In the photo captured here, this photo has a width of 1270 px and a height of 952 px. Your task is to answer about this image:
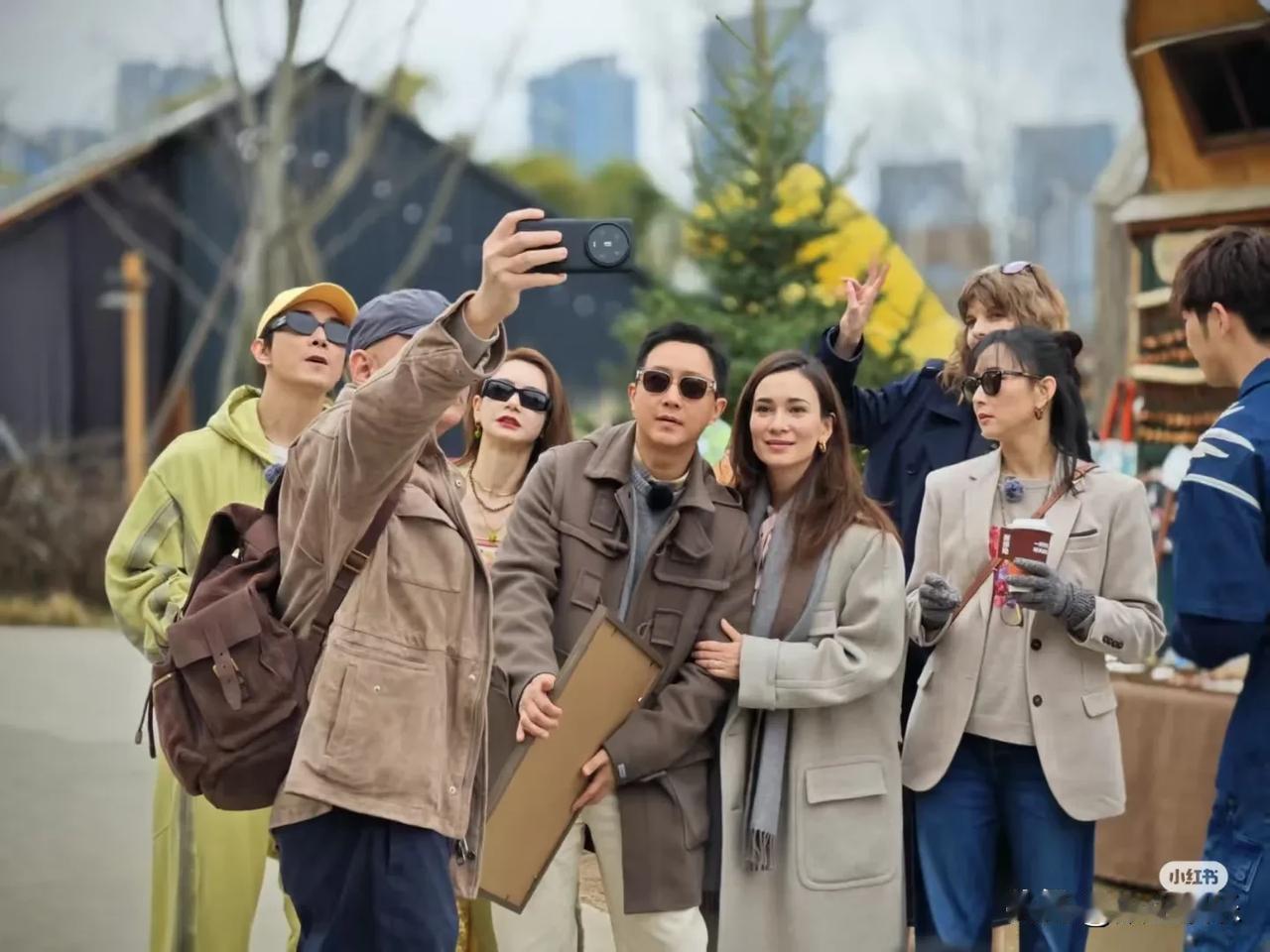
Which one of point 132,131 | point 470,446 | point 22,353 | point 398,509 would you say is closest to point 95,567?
point 22,353

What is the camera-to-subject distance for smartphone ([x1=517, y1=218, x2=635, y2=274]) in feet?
8.58

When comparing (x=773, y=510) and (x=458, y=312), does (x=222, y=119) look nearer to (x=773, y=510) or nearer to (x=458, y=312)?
(x=773, y=510)

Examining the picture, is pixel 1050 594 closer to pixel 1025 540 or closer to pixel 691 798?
pixel 1025 540

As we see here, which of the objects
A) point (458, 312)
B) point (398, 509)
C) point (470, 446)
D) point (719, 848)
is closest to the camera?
point (458, 312)

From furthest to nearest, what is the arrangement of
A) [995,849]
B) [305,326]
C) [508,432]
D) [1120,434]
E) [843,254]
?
[843,254] < [1120,434] < [508,432] < [305,326] < [995,849]

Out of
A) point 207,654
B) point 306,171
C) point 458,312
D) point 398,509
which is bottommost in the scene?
point 207,654

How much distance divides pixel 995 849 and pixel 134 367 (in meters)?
7.44

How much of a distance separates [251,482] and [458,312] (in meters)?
1.76

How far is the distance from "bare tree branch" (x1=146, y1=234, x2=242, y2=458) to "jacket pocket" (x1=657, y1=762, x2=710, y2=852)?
7.00 metres

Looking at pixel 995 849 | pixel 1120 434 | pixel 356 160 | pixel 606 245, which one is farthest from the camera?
pixel 356 160

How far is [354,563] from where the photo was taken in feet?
8.95

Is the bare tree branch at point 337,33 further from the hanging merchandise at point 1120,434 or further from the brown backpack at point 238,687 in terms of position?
the brown backpack at point 238,687

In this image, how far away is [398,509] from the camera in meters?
2.79

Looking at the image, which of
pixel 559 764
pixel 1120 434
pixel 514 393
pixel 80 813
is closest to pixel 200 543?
pixel 514 393
